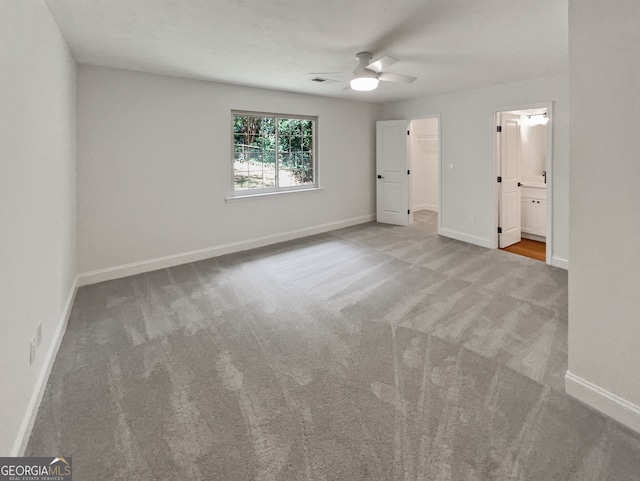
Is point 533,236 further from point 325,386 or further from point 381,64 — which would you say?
point 325,386

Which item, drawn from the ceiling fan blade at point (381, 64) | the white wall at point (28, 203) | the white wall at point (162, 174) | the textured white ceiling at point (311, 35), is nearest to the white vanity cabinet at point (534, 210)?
the textured white ceiling at point (311, 35)

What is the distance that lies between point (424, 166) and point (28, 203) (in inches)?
317

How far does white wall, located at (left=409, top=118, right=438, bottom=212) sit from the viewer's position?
26.8 feet

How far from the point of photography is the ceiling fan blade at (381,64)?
3.15 m

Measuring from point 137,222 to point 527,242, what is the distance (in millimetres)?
5920

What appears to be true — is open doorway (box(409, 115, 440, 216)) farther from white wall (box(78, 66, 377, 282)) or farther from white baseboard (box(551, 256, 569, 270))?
white baseboard (box(551, 256, 569, 270))

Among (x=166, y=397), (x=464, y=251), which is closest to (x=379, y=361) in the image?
(x=166, y=397)

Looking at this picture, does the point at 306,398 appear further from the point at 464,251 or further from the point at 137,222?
the point at 464,251

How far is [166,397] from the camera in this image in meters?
2.03

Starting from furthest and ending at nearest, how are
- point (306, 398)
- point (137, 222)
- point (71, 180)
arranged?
point (137, 222), point (71, 180), point (306, 398)

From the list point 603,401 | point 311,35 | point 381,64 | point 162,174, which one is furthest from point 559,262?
point 162,174

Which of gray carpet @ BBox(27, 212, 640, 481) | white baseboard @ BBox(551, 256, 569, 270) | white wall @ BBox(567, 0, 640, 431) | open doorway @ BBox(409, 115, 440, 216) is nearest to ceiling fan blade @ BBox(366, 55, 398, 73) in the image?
white wall @ BBox(567, 0, 640, 431)

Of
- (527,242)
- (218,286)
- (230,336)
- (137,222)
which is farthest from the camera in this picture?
(527,242)

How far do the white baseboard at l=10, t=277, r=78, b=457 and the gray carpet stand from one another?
0.16 feet
